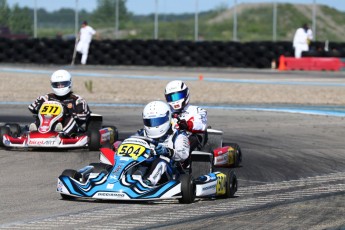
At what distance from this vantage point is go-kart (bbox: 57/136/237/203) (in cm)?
857

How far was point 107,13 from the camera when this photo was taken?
127 feet

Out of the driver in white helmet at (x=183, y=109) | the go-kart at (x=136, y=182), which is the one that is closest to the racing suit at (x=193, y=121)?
the driver in white helmet at (x=183, y=109)

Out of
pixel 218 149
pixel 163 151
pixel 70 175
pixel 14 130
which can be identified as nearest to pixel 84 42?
pixel 14 130

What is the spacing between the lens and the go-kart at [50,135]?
12.9 metres

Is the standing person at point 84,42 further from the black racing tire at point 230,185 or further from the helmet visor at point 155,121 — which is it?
the black racing tire at point 230,185

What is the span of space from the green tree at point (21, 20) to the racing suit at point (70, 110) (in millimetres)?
24147

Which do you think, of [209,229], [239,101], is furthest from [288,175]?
[239,101]

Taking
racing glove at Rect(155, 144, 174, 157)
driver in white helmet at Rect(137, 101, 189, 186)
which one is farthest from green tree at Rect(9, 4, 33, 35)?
racing glove at Rect(155, 144, 174, 157)

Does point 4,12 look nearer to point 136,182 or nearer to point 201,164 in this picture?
point 201,164

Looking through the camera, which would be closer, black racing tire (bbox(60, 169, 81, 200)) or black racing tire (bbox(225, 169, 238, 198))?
black racing tire (bbox(60, 169, 81, 200))

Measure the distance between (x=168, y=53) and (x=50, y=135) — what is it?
21.2 meters

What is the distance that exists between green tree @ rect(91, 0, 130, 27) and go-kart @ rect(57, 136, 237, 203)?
29.3 m

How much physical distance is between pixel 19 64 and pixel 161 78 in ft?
24.9

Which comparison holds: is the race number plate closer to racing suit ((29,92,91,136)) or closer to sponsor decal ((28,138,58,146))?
sponsor decal ((28,138,58,146))
